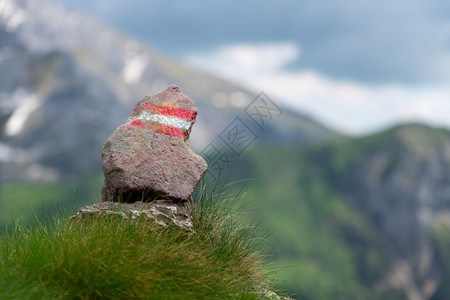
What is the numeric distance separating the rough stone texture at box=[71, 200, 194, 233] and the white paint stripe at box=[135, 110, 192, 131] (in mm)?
2067

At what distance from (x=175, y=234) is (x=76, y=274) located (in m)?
1.79

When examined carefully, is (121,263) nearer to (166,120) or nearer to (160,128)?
(160,128)

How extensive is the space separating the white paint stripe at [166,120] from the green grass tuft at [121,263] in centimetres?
Answer: 249

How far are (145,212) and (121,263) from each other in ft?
4.37

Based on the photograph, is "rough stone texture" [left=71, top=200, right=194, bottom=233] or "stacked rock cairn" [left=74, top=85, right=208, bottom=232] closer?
"rough stone texture" [left=71, top=200, right=194, bottom=233]

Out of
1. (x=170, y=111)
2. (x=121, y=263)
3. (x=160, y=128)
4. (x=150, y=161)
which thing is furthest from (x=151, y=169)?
(x=121, y=263)

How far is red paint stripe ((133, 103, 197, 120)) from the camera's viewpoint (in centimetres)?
1159

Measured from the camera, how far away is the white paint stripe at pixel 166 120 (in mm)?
11359

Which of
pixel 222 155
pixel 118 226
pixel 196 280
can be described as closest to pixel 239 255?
pixel 196 280

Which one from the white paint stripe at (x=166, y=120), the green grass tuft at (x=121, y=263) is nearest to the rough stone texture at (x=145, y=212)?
the green grass tuft at (x=121, y=263)

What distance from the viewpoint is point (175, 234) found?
9211 millimetres

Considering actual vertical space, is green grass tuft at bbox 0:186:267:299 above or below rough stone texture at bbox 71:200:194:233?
below

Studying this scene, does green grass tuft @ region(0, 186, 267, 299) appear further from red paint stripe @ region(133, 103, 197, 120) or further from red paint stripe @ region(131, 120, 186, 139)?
red paint stripe @ region(133, 103, 197, 120)

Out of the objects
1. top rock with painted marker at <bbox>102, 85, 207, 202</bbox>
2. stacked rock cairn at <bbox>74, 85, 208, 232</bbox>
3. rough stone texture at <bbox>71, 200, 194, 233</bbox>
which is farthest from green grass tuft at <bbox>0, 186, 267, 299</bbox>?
top rock with painted marker at <bbox>102, 85, 207, 202</bbox>
